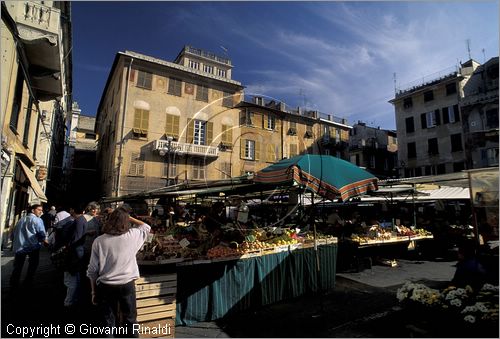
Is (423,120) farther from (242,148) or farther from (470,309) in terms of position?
(470,309)

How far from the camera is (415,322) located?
3.75 meters

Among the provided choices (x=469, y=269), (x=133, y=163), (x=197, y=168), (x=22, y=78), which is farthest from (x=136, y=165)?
(x=469, y=269)

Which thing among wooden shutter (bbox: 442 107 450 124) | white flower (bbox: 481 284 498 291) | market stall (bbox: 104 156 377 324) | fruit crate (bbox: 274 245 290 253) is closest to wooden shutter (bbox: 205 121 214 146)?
market stall (bbox: 104 156 377 324)

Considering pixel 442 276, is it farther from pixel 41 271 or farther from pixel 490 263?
pixel 41 271

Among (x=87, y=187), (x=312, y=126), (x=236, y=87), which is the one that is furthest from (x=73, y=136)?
(x=312, y=126)

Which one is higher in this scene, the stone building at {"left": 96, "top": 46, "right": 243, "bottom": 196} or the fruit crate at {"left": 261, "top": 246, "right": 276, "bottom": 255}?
the stone building at {"left": 96, "top": 46, "right": 243, "bottom": 196}

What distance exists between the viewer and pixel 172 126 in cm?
2548

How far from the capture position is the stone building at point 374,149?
131ft

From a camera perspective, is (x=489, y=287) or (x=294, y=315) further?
(x=294, y=315)

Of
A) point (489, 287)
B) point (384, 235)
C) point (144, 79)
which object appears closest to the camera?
point (489, 287)

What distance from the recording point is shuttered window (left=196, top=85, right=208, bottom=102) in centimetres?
2710

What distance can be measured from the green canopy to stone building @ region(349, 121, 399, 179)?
34.6 metres

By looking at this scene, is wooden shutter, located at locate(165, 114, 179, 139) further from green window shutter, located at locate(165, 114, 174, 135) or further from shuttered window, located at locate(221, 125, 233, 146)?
shuttered window, located at locate(221, 125, 233, 146)

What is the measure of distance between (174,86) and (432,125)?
27456 mm
